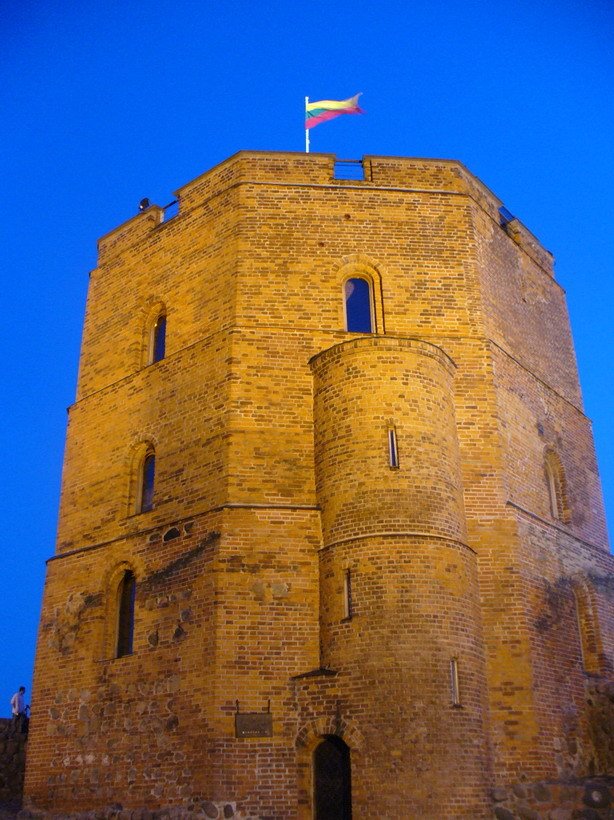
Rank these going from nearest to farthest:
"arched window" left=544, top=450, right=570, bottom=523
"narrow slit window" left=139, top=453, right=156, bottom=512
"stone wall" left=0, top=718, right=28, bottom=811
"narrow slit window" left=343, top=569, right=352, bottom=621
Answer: "narrow slit window" left=343, top=569, right=352, bottom=621 → "narrow slit window" left=139, top=453, right=156, bottom=512 → "arched window" left=544, top=450, right=570, bottom=523 → "stone wall" left=0, top=718, right=28, bottom=811

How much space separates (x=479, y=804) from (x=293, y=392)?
7.81m

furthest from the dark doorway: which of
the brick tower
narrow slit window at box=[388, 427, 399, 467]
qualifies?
narrow slit window at box=[388, 427, 399, 467]

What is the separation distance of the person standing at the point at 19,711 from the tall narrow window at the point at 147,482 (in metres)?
6.39

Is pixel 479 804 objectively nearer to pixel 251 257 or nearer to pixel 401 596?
pixel 401 596

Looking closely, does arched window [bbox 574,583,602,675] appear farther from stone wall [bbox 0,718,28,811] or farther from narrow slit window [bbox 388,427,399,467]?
stone wall [bbox 0,718,28,811]

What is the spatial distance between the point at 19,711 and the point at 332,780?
978 centimetres

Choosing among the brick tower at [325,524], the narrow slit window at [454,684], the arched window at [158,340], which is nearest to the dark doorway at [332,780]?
the brick tower at [325,524]

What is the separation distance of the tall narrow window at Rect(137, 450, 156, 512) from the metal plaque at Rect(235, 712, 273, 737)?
5.05 metres

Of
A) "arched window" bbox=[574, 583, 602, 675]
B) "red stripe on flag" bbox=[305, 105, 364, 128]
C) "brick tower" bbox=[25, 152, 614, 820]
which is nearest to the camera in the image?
"brick tower" bbox=[25, 152, 614, 820]

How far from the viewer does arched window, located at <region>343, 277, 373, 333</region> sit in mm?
18984

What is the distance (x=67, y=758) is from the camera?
17.6m

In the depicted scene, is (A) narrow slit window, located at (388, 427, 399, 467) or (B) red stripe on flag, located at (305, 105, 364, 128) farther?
(B) red stripe on flag, located at (305, 105, 364, 128)

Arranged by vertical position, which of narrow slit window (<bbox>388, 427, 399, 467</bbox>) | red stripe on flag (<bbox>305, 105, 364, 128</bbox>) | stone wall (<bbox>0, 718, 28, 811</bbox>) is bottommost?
stone wall (<bbox>0, 718, 28, 811</bbox>)

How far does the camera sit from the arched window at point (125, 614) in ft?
59.0
